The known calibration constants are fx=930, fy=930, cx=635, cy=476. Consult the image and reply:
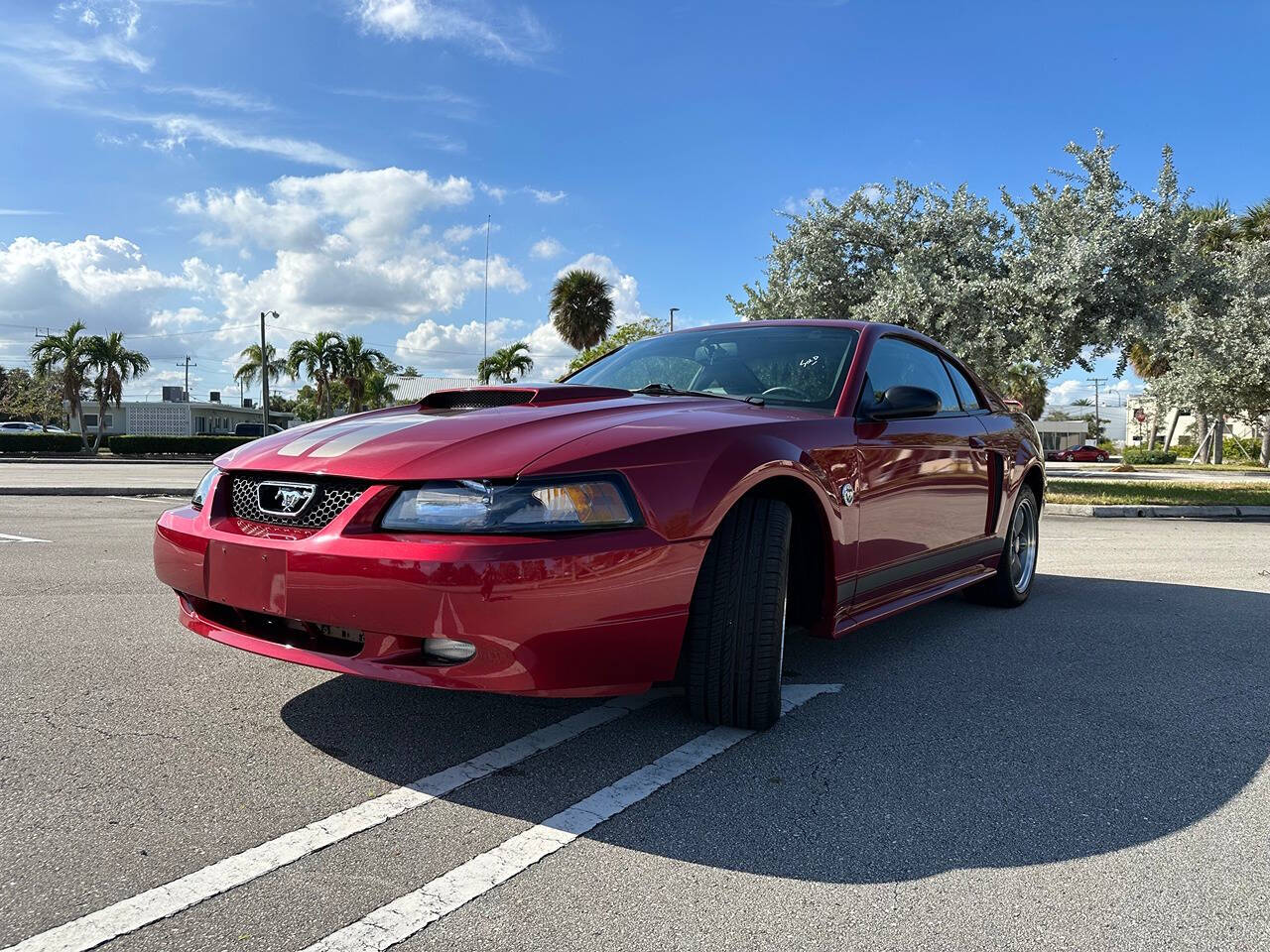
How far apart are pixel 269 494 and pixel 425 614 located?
73cm

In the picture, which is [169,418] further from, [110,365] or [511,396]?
[511,396]

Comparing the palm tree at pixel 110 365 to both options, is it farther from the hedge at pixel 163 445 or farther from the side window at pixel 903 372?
the side window at pixel 903 372

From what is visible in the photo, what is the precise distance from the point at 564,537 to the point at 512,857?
77cm

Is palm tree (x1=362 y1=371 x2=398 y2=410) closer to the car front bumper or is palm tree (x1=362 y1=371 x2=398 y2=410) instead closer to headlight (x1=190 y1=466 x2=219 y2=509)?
headlight (x1=190 y1=466 x2=219 y2=509)

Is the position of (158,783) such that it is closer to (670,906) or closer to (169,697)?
(169,697)

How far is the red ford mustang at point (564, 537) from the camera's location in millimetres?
2367

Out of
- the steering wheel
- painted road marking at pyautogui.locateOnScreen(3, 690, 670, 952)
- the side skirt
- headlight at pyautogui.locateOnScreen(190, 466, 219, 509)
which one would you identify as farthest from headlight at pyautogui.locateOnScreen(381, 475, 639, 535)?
the steering wheel

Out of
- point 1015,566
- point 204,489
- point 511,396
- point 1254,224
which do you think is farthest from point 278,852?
point 1254,224

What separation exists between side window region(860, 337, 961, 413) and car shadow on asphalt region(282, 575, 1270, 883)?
3.71 feet

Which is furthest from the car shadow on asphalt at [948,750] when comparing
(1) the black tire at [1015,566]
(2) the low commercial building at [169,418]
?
(2) the low commercial building at [169,418]

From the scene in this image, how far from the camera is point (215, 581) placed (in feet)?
8.75

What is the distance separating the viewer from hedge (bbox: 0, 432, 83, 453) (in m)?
36.8

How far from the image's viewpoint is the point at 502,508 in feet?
7.87

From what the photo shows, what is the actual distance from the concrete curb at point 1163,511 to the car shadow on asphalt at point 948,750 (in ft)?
28.7
